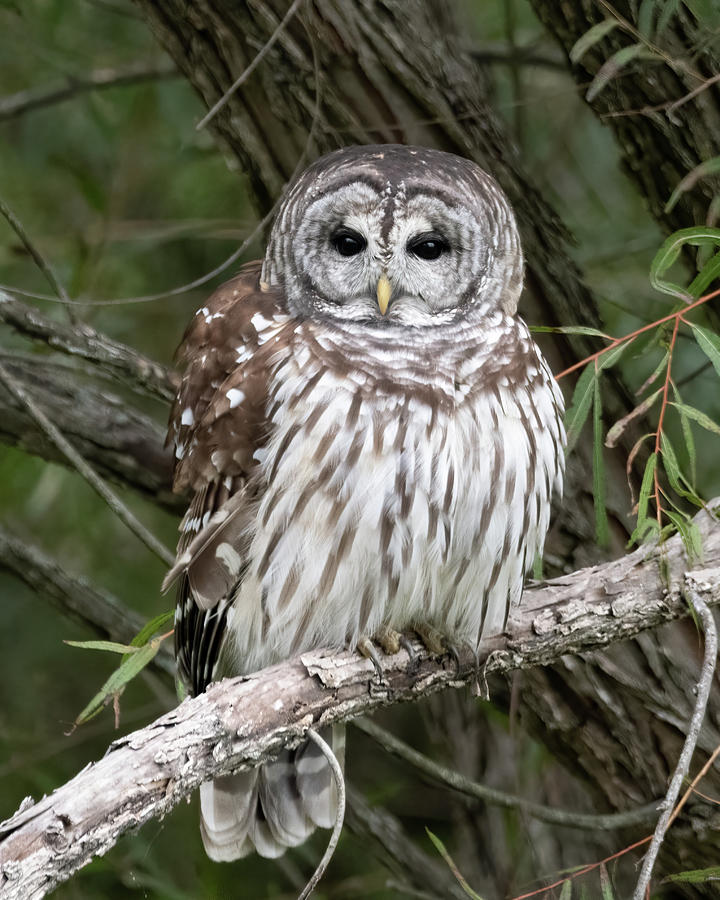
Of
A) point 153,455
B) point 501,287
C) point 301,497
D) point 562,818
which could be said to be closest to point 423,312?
point 501,287

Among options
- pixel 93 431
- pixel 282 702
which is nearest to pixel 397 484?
pixel 282 702

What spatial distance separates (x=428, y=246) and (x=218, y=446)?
0.54 m

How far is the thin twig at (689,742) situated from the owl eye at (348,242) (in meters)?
0.87

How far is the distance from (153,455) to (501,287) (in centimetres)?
97

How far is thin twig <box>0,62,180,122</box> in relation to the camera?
339 cm

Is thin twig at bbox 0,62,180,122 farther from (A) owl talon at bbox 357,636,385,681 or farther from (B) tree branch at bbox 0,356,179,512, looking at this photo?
(A) owl talon at bbox 357,636,385,681

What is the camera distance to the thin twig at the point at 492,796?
8.41ft

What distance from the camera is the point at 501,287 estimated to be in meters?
2.36

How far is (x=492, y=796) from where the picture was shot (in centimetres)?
265

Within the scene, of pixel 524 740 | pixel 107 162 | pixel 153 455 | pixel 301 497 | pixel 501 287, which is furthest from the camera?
pixel 107 162

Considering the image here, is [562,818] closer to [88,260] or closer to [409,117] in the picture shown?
[409,117]

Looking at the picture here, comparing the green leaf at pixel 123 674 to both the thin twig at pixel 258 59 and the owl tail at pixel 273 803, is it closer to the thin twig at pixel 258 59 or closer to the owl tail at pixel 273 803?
the owl tail at pixel 273 803

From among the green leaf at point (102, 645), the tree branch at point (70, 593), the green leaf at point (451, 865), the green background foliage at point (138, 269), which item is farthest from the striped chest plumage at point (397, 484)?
the green background foliage at point (138, 269)

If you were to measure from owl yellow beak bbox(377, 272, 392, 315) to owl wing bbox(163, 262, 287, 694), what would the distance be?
7.5 inches
